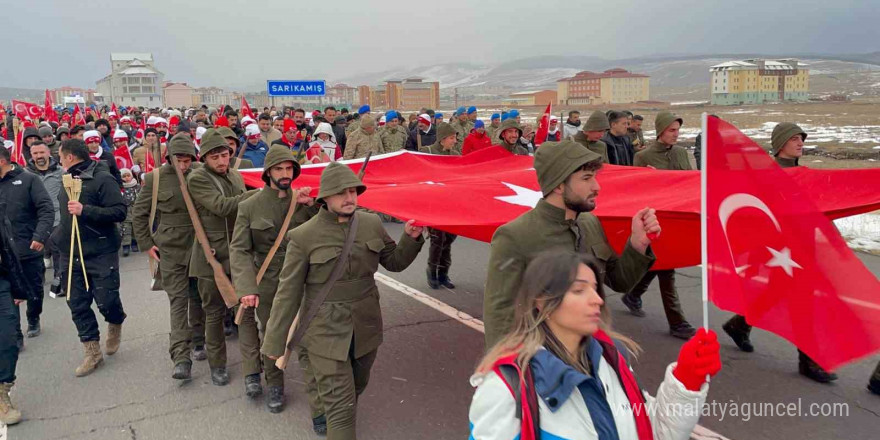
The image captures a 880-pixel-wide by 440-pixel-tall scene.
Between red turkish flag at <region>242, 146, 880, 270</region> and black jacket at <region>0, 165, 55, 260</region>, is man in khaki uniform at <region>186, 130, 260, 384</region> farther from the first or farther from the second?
black jacket at <region>0, 165, 55, 260</region>

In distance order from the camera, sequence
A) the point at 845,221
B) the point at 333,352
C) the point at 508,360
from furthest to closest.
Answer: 1. the point at 845,221
2. the point at 333,352
3. the point at 508,360

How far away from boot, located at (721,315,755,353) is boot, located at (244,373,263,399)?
3942 millimetres

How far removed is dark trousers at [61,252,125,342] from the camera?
226 inches

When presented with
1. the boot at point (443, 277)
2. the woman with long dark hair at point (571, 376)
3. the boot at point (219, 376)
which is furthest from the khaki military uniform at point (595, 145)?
the woman with long dark hair at point (571, 376)

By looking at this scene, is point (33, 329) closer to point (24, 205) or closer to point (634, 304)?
point (24, 205)

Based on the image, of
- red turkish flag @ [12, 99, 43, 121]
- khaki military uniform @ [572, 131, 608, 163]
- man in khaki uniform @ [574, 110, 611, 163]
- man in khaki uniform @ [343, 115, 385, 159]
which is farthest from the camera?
red turkish flag @ [12, 99, 43, 121]

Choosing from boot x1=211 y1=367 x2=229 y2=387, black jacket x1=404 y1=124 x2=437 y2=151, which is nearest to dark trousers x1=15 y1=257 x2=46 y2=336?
boot x1=211 y1=367 x2=229 y2=387

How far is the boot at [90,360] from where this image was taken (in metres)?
5.66

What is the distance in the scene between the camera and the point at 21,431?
468cm

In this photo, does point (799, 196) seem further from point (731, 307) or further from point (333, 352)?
point (333, 352)

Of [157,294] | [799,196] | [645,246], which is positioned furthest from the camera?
[157,294]

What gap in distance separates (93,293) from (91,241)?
1.53 feet

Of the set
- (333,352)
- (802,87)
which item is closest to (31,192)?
(333,352)

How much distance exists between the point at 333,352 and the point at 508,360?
2.10 m
